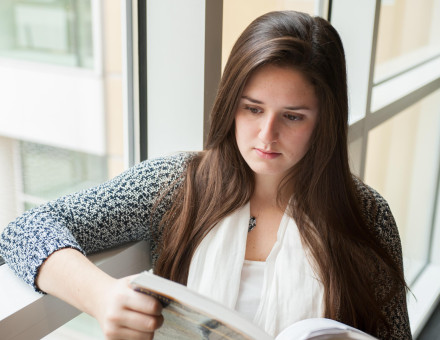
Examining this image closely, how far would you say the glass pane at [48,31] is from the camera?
101cm

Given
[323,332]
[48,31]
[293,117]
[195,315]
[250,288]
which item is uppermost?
[48,31]

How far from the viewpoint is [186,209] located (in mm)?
1055

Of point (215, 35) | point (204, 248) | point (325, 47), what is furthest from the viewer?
point (215, 35)

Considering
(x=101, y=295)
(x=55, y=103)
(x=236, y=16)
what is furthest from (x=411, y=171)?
(x=101, y=295)

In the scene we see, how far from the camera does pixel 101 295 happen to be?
2.48 feet

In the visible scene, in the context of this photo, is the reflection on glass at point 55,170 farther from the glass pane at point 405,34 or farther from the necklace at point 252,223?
the glass pane at point 405,34

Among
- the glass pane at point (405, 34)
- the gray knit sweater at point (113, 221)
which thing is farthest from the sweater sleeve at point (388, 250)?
the glass pane at point (405, 34)

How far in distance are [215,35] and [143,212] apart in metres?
0.42

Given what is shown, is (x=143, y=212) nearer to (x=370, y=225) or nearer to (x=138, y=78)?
(x=138, y=78)

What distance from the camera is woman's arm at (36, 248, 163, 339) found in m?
0.66

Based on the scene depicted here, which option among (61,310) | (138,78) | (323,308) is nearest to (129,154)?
(138,78)

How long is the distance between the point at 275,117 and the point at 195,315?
434 millimetres

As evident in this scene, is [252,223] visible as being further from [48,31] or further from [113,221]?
[48,31]

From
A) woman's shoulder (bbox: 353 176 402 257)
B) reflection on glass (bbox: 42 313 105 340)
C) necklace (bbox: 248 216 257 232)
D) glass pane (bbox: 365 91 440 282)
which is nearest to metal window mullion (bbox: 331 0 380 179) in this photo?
glass pane (bbox: 365 91 440 282)
